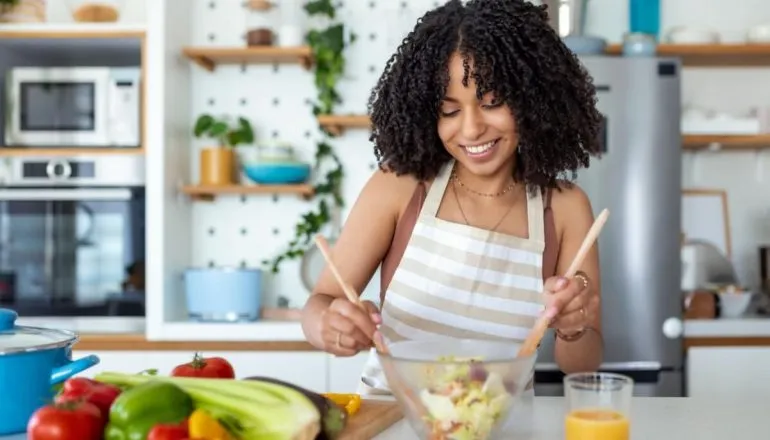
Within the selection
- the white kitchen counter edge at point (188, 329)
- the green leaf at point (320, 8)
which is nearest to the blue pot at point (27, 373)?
the white kitchen counter edge at point (188, 329)

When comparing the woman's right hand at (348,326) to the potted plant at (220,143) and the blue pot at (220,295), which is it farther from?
the potted plant at (220,143)

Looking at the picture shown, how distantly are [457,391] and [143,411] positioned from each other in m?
0.34

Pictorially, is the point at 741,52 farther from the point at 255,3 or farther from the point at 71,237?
the point at 71,237

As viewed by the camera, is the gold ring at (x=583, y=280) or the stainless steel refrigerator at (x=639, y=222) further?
the stainless steel refrigerator at (x=639, y=222)

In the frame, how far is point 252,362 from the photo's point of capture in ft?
8.64

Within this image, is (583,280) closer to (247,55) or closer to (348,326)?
(348,326)

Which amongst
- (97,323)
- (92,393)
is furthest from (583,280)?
(97,323)

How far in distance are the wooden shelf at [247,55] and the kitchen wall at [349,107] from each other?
7 cm

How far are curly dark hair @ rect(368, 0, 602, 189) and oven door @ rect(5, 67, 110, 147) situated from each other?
1477 mm

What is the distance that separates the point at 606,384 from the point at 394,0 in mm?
2325

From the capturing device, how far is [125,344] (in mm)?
2654

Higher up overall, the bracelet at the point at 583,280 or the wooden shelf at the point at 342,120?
the wooden shelf at the point at 342,120

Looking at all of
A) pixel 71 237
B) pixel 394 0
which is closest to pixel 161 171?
pixel 71 237

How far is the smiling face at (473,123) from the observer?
1.33 metres
